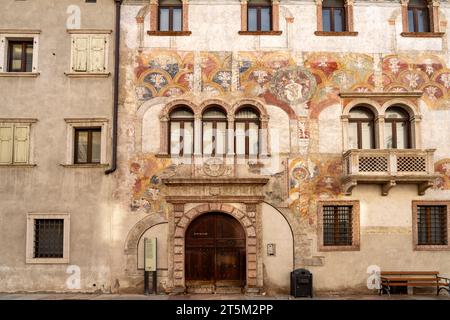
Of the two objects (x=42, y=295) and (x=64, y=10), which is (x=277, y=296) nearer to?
(x=42, y=295)

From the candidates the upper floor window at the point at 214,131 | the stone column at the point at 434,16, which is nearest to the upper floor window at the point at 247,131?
the upper floor window at the point at 214,131

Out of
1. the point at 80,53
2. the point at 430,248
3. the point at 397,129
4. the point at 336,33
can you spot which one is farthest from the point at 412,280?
the point at 80,53

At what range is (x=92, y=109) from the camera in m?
20.0

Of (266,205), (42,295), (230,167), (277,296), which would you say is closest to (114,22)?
(230,167)

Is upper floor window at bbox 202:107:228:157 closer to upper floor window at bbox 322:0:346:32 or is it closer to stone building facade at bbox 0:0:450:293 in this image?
stone building facade at bbox 0:0:450:293

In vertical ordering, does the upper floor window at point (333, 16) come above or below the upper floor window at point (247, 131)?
above

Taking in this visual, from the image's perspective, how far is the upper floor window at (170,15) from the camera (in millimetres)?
20688

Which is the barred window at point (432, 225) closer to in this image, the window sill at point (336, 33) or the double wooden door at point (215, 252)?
the double wooden door at point (215, 252)

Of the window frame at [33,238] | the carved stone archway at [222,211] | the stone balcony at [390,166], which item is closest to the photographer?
the stone balcony at [390,166]

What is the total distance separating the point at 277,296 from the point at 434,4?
12067mm

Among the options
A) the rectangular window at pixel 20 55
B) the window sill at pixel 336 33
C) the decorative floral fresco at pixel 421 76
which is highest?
the window sill at pixel 336 33

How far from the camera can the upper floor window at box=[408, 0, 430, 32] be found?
2080cm

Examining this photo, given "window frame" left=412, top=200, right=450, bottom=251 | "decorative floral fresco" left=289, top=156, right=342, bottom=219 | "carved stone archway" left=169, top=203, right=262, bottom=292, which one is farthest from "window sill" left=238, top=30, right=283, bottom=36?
"window frame" left=412, top=200, right=450, bottom=251

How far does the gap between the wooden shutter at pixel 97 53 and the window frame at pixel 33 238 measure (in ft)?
17.6
